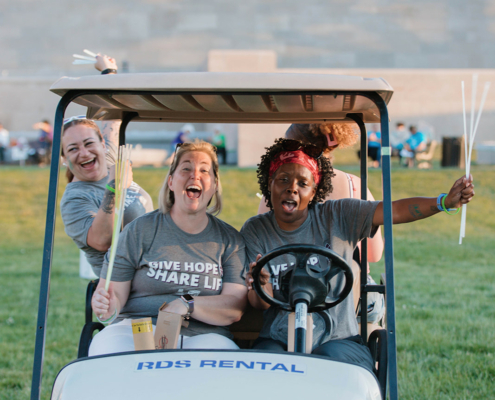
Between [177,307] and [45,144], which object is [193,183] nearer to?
[177,307]

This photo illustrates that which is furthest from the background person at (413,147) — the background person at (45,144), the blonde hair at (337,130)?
the blonde hair at (337,130)

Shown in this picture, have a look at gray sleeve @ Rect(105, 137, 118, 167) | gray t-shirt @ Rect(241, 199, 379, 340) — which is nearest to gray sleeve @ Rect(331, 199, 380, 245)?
gray t-shirt @ Rect(241, 199, 379, 340)

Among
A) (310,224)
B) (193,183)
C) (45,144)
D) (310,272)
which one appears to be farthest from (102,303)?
(45,144)

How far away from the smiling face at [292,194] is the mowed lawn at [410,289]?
1.59m

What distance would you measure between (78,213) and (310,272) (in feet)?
4.73

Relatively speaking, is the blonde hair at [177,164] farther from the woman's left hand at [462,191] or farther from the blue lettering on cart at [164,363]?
the woman's left hand at [462,191]

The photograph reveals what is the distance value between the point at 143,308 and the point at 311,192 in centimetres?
95

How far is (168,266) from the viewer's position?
251 cm

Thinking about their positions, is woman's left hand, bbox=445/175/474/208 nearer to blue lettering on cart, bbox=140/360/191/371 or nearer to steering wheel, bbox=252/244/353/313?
steering wheel, bbox=252/244/353/313

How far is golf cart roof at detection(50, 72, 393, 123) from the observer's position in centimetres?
191

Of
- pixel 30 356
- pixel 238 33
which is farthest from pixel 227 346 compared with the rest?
pixel 238 33

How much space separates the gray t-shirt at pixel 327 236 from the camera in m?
2.53

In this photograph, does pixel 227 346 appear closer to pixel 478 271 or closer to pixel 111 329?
pixel 111 329

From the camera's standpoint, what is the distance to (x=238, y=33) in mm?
27344
